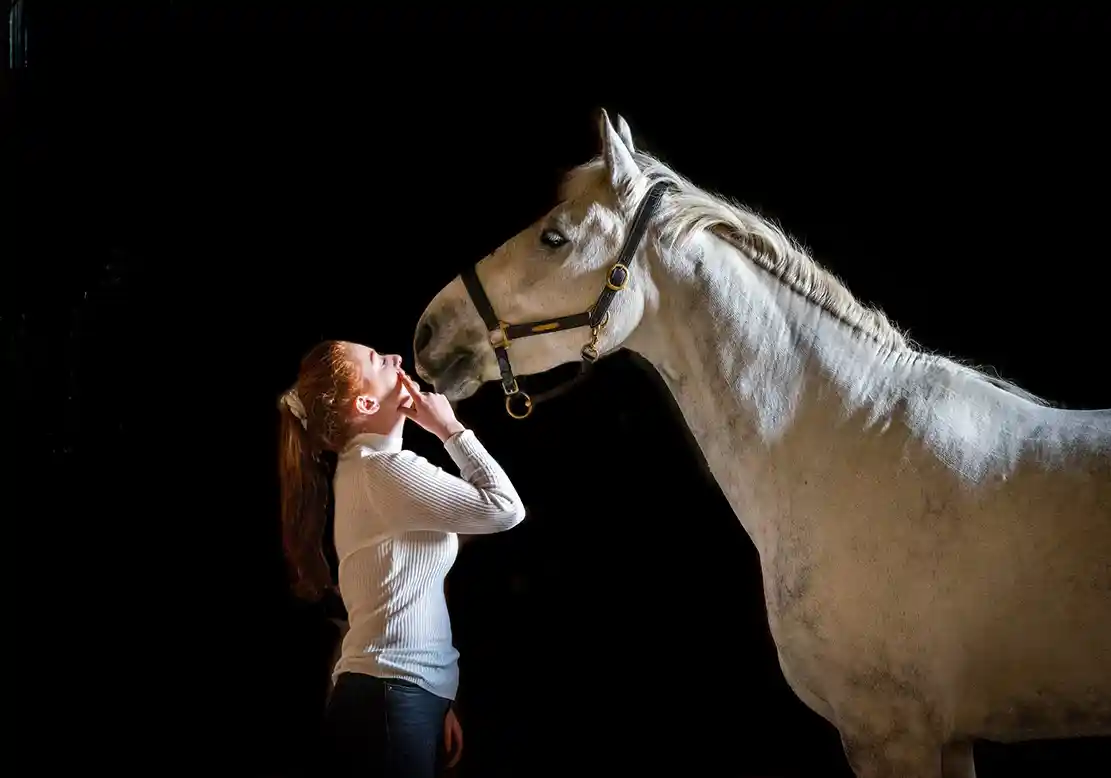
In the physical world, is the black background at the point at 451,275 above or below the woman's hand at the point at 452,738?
above

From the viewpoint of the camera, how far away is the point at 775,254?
1.47 metres

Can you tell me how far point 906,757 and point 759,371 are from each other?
0.57 metres

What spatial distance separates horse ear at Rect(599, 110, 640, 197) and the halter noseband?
0.04m

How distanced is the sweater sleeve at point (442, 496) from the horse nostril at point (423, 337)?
0.19m

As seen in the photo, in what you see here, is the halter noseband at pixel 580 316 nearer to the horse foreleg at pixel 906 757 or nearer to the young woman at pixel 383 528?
the young woman at pixel 383 528

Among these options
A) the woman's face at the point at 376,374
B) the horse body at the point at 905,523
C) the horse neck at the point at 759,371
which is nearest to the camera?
the horse body at the point at 905,523

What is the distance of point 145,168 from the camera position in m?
2.13

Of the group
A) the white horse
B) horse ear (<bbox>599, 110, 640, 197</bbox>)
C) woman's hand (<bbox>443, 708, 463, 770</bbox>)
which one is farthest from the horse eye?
woman's hand (<bbox>443, 708, 463, 770</bbox>)

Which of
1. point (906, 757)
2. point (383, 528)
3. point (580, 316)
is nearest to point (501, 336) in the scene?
point (580, 316)

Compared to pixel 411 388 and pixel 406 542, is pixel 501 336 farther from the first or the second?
pixel 406 542

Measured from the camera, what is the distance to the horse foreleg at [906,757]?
1279mm

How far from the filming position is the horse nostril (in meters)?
1.59

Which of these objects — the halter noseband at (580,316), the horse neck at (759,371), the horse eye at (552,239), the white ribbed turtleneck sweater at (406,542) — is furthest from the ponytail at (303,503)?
the horse neck at (759,371)

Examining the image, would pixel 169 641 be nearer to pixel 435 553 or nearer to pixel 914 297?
pixel 435 553
